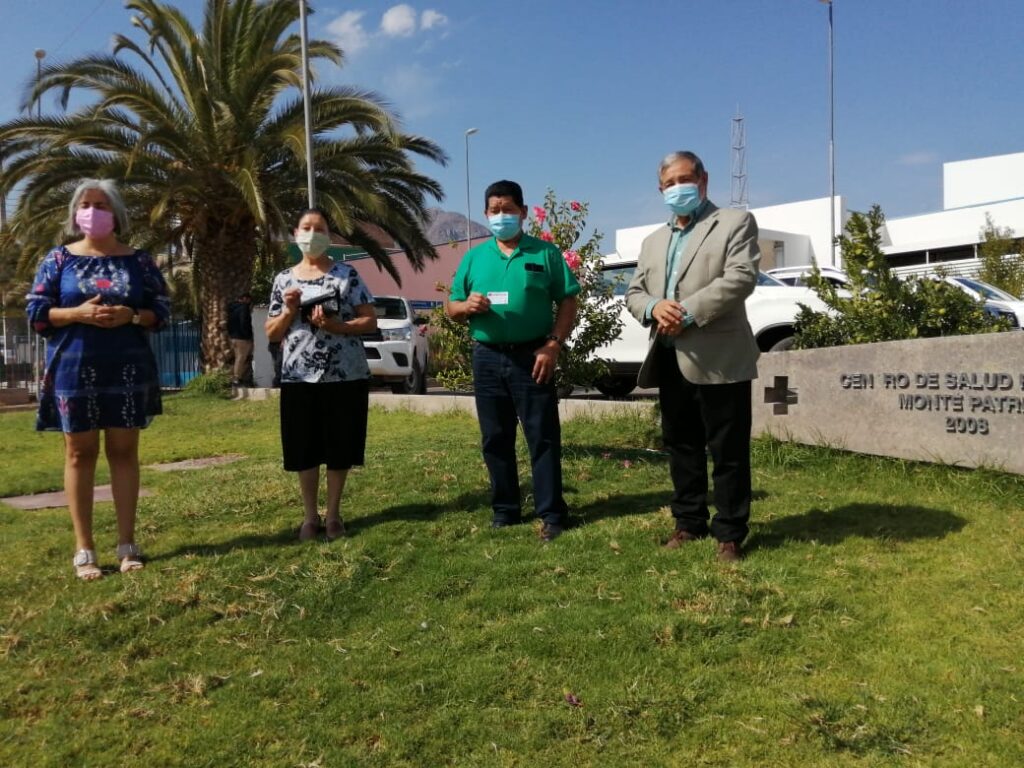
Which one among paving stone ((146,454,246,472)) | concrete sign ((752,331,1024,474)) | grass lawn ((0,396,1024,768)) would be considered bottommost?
grass lawn ((0,396,1024,768))

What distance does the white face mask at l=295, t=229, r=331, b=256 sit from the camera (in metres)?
4.36

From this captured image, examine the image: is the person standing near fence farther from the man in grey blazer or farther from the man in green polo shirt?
the man in grey blazer

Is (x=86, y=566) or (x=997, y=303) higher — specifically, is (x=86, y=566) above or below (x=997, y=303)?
below

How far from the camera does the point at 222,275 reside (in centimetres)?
1579

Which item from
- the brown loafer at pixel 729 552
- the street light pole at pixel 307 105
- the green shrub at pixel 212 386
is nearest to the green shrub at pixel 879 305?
the brown loafer at pixel 729 552

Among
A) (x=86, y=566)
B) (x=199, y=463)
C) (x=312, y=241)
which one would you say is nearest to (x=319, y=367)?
(x=312, y=241)

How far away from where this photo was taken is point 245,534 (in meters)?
4.53

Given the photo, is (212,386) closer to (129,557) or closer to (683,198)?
(129,557)

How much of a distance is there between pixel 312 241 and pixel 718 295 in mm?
2048

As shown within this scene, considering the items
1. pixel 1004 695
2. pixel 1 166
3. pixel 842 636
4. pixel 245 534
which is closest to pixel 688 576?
pixel 842 636

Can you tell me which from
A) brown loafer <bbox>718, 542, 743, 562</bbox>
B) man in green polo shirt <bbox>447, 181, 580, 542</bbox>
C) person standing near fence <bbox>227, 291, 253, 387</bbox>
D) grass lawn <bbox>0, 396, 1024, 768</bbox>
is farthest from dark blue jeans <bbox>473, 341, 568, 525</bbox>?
person standing near fence <bbox>227, 291, 253, 387</bbox>

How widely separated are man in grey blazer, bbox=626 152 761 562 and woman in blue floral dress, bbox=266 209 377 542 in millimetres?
1437

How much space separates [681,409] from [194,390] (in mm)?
12560

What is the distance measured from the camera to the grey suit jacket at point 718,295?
143 inches
